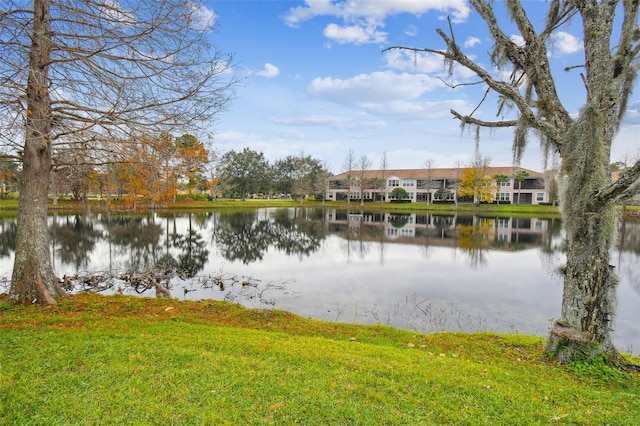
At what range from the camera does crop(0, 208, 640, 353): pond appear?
8.86 meters

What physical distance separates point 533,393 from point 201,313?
5.65 metres

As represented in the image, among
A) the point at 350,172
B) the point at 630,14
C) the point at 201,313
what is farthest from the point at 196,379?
the point at 350,172

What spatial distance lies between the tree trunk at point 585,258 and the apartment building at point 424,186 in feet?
172

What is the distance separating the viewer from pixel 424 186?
60.5 m

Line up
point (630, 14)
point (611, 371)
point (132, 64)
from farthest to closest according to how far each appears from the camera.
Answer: point (132, 64)
point (630, 14)
point (611, 371)

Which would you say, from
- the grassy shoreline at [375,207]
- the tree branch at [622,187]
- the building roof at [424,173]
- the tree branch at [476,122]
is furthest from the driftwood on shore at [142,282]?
the building roof at [424,173]

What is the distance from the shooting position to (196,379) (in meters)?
3.66

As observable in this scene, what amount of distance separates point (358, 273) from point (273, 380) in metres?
9.96

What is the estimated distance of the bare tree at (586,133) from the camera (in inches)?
170

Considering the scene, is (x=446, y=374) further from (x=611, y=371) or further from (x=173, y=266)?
(x=173, y=266)

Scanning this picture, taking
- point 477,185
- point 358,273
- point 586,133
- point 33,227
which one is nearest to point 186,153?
point 33,227

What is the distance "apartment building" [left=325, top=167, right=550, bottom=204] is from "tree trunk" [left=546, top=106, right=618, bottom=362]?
172 feet

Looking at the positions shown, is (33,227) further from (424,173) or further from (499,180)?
(424,173)

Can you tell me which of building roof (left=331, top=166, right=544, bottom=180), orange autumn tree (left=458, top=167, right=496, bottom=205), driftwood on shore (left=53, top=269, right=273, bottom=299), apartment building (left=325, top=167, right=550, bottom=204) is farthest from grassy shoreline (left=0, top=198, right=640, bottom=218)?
driftwood on shore (left=53, top=269, right=273, bottom=299)
